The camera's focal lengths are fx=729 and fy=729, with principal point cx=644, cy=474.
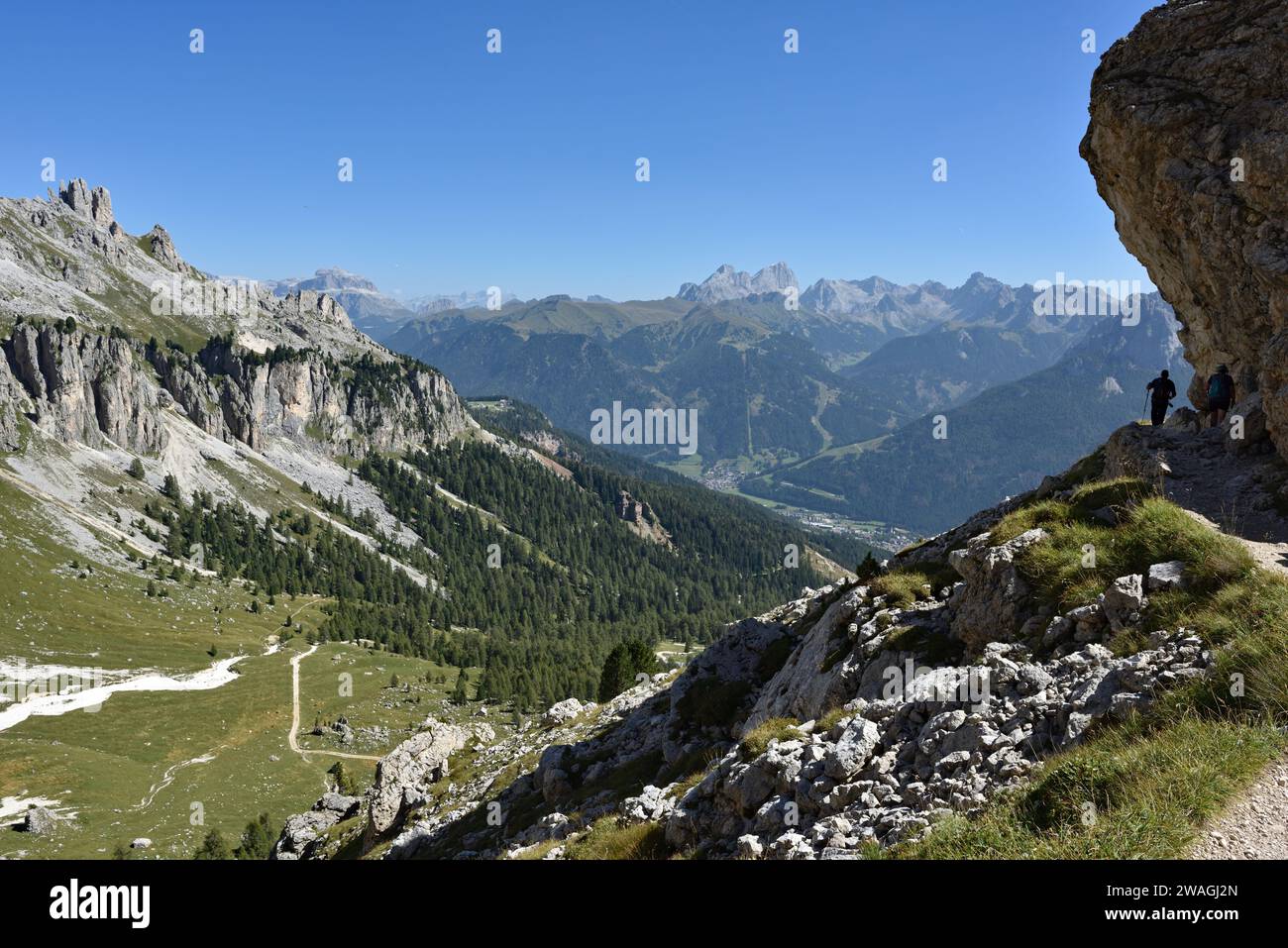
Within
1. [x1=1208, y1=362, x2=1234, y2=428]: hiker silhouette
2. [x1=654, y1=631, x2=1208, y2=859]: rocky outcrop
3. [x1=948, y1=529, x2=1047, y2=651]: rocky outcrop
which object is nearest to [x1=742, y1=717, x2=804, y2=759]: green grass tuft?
[x1=654, y1=631, x2=1208, y2=859]: rocky outcrop

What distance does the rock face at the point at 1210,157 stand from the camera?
2658cm

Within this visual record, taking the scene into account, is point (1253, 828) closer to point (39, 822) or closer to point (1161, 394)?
point (1161, 394)

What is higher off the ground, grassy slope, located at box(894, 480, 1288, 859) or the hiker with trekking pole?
the hiker with trekking pole

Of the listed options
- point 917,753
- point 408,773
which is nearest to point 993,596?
point 917,753

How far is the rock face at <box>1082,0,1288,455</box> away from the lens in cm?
2658

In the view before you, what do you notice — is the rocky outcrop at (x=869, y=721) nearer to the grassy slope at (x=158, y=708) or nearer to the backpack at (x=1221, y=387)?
the backpack at (x=1221, y=387)

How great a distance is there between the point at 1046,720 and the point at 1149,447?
1531 cm

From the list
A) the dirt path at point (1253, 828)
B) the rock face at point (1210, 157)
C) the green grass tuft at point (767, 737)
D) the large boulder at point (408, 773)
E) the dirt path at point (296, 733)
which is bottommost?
the dirt path at point (296, 733)

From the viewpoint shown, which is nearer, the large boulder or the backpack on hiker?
the backpack on hiker

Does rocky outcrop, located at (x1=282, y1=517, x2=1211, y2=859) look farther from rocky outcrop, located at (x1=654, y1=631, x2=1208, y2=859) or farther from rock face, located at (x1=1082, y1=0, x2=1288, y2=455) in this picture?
rock face, located at (x1=1082, y1=0, x2=1288, y2=455)

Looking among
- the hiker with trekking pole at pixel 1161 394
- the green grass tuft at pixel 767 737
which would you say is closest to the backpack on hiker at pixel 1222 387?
the hiker with trekking pole at pixel 1161 394

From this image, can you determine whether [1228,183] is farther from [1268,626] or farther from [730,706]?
[730,706]
